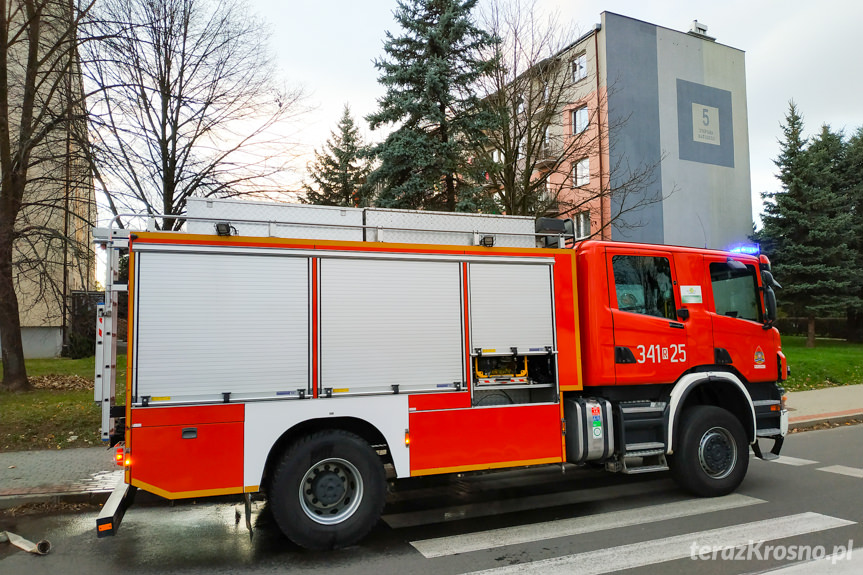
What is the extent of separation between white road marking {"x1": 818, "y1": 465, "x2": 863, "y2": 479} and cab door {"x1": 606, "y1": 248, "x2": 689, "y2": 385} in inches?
127

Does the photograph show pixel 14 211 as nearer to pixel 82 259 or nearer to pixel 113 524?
pixel 82 259

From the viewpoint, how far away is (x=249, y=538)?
532cm

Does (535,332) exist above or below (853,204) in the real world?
below

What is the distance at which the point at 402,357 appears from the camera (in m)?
5.35

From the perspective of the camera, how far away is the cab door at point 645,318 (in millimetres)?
6090

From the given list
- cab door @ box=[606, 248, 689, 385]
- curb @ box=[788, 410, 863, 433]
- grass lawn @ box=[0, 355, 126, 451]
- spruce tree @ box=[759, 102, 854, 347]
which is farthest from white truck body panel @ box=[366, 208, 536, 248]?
spruce tree @ box=[759, 102, 854, 347]

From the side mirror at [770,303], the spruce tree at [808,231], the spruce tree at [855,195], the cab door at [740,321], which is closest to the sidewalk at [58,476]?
the cab door at [740,321]

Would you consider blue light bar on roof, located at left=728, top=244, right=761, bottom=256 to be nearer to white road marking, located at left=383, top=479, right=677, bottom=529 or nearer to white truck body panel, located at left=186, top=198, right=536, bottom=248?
white truck body panel, located at left=186, top=198, right=536, bottom=248

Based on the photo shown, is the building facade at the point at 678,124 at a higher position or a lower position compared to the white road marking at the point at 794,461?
higher

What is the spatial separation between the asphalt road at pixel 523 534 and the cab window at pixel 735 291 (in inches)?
81.6

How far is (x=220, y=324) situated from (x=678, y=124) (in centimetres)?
2851

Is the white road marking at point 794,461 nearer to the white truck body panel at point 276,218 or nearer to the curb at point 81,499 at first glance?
the white truck body panel at point 276,218

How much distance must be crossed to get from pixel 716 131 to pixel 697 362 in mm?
27690

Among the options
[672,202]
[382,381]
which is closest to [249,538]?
[382,381]
